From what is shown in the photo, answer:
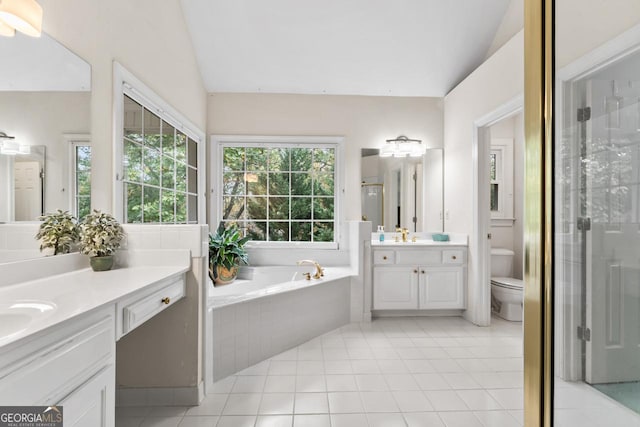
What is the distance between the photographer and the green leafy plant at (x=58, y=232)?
1484 millimetres

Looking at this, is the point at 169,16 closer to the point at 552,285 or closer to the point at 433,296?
the point at 552,285

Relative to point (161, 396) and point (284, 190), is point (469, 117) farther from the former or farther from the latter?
point (161, 396)

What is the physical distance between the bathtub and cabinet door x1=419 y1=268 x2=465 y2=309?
80cm

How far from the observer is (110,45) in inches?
76.9

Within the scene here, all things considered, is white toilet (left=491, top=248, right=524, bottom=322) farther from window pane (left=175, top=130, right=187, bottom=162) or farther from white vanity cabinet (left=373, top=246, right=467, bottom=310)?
window pane (left=175, top=130, right=187, bottom=162)

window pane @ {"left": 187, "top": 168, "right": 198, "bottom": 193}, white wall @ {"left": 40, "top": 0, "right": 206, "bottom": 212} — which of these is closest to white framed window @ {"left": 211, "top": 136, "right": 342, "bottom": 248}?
window pane @ {"left": 187, "top": 168, "right": 198, "bottom": 193}

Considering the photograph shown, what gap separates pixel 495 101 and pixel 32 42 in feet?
10.3

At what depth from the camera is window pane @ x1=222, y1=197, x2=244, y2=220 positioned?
12.6ft

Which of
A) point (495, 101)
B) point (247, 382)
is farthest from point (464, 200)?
point (247, 382)

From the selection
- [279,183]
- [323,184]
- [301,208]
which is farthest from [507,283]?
[279,183]

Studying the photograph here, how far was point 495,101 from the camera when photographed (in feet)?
9.28

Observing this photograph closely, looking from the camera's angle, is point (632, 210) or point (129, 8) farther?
point (129, 8)

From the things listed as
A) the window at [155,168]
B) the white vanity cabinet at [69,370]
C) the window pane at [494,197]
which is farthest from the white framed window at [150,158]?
the window pane at [494,197]

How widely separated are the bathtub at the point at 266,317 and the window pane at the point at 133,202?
2.48 feet
